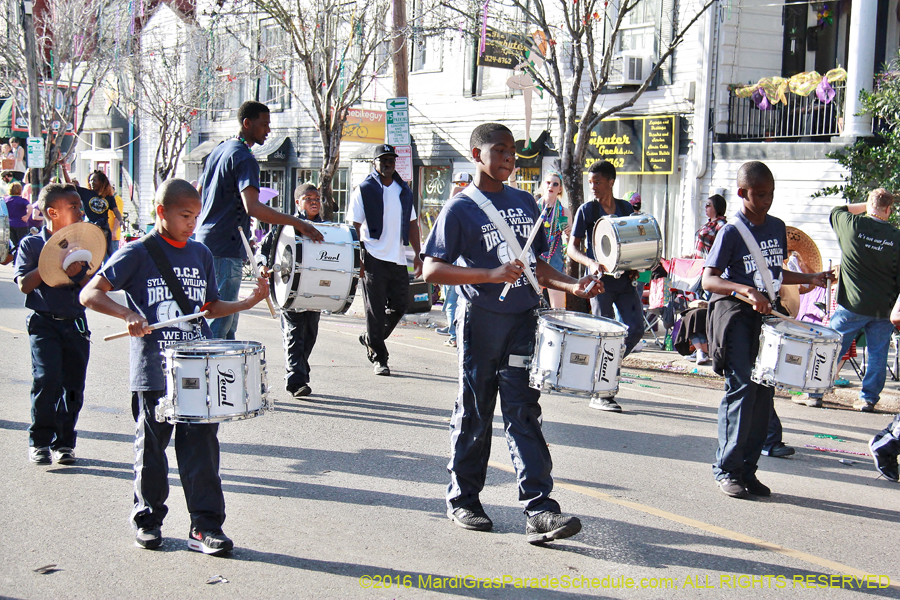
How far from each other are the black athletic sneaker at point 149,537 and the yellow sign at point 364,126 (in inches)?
616

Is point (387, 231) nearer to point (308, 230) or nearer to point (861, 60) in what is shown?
point (308, 230)

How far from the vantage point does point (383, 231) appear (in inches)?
340

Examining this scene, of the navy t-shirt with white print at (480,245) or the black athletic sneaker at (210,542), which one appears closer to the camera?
the black athletic sneaker at (210,542)

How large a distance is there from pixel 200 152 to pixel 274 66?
21.7 feet

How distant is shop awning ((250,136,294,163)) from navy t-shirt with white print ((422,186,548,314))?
2098 centimetres

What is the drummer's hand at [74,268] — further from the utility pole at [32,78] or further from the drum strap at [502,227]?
the utility pole at [32,78]

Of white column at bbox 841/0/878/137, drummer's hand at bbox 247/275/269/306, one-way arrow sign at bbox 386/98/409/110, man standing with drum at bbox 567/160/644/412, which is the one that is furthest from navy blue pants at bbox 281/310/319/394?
white column at bbox 841/0/878/137

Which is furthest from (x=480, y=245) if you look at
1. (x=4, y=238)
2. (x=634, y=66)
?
(x=634, y=66)

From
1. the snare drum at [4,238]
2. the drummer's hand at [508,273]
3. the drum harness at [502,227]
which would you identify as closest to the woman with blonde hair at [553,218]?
Answer: the drum harness at [502,227]

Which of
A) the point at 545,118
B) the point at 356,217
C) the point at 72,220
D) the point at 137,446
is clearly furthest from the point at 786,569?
the point at 545,118

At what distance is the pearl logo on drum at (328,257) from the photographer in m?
7.21

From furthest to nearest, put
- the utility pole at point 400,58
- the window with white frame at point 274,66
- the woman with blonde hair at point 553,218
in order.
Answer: the window with white frame at point 274,66 < the utility pole at point 400,58 < the woman with blonde hair at point 553,218

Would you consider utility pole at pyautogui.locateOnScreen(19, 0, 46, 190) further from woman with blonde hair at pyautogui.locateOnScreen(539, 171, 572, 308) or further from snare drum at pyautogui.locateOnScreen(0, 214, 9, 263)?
woman with blonde hair at pyautogui.locateOnScreen(539, 171, 572, 308)

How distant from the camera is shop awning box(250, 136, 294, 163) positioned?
24922 mm
